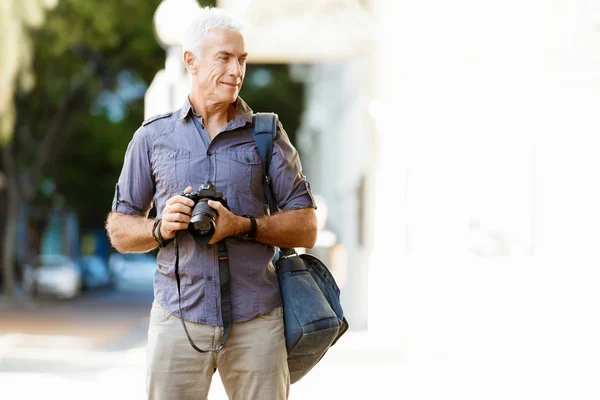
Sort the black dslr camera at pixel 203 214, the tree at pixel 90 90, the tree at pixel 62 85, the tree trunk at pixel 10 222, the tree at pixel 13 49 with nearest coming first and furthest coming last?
the black dslr camera at pixel 203 214 → the tree at pixel 13 49 → the tree at pixel 90 90 → the tree at pixel 62 85 → the tree trunk at pixel 10 222

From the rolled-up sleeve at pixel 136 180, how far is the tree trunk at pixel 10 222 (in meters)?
23.1

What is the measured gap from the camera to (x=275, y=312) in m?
3.29

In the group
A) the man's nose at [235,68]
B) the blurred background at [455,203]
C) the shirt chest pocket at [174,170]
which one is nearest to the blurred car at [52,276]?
the blurred background at [455,203]

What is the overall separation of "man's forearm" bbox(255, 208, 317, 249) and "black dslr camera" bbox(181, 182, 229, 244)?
0.65ft

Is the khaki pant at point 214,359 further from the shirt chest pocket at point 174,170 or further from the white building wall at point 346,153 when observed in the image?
the white building wall at point 346,153

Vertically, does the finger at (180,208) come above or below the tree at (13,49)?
below

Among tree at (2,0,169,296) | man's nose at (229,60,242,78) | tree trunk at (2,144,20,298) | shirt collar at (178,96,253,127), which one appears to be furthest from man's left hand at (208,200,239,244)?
tree trunk at (2,144,20,298)

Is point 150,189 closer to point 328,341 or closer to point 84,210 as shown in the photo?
point 328,341

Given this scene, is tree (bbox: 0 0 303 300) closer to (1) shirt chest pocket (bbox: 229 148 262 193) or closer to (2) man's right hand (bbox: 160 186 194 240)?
(1) shirt chest pocket (bbox: 229 148 262 193)

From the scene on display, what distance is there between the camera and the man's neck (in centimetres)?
335

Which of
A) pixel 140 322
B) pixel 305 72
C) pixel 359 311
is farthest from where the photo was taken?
pixel 305 72

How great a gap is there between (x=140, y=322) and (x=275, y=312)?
16638 mm

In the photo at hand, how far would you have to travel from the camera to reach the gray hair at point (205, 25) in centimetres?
326

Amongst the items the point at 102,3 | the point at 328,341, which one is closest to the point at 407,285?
the point at 328,341
